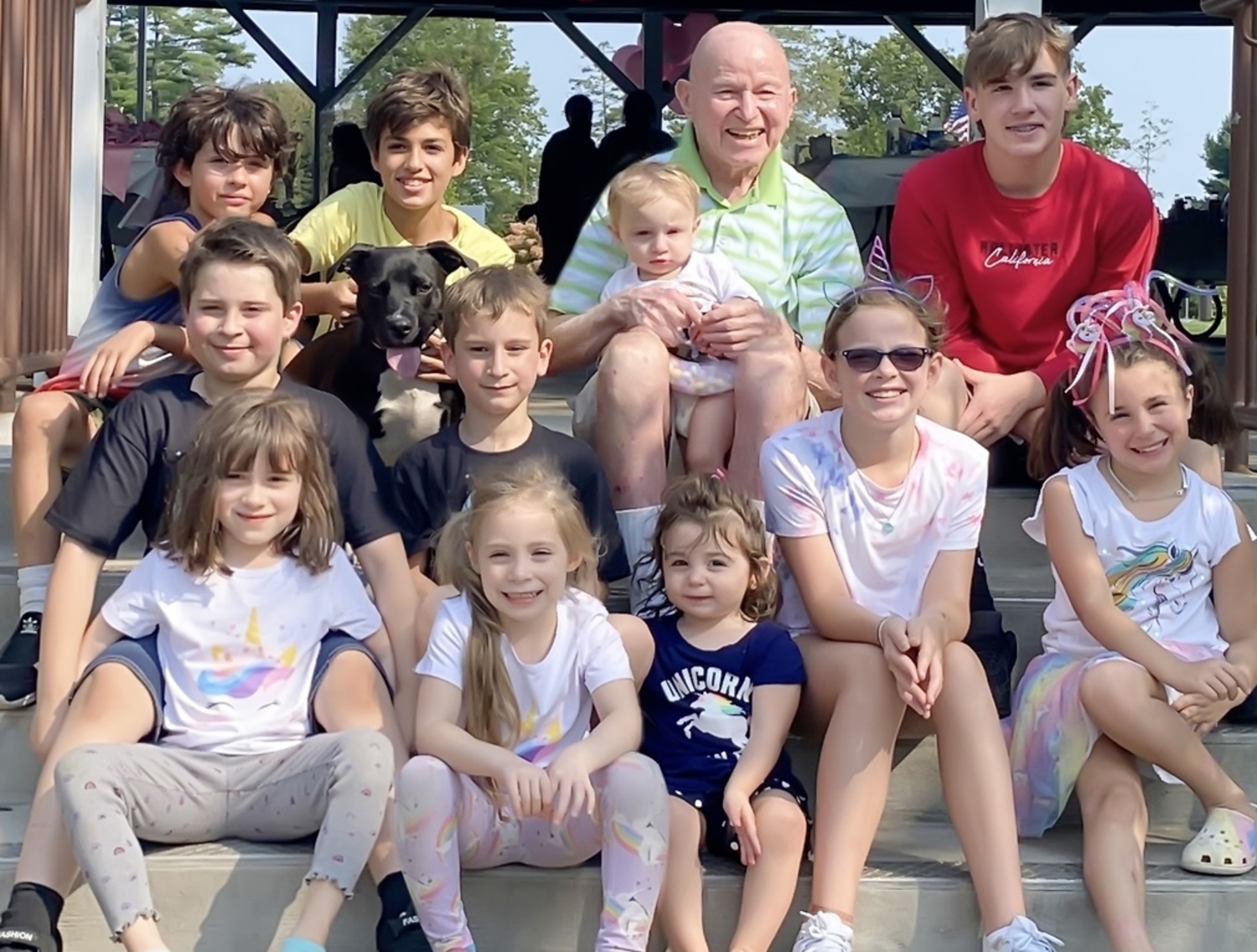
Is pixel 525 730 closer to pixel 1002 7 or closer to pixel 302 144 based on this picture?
pixel 1002 7

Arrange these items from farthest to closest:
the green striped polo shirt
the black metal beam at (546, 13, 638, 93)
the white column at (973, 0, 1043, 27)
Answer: the black metal beam at (546, 13, 638, 93) < the white column at (973, 0, 1043, 27) < the green striped polo shirt

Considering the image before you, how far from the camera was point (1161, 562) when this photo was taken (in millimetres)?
2945

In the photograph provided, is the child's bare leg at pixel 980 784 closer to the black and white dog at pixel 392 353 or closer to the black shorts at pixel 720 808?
the black shorts at pixel 720 808

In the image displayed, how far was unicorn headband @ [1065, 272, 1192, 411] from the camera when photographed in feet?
9.96

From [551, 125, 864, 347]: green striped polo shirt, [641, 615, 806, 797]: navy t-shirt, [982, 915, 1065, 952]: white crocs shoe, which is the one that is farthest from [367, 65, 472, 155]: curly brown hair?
[982, 915, 1065, 952]: white crocs shoe

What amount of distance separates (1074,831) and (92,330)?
7.70 feet

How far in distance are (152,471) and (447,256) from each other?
2.88ft

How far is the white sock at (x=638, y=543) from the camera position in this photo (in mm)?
3061

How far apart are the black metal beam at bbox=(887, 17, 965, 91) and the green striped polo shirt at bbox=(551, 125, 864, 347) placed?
366 inches

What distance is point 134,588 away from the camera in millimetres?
2797

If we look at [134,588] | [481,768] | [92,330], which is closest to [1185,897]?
[481,768]

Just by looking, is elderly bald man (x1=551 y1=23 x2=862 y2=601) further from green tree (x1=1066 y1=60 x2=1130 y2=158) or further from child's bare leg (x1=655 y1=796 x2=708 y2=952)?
green tree (x1=1066 y1=60 x2=1130 y2=158)

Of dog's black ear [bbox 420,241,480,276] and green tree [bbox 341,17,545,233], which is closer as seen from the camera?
dog's black ear [bbox 420,241,480,276]

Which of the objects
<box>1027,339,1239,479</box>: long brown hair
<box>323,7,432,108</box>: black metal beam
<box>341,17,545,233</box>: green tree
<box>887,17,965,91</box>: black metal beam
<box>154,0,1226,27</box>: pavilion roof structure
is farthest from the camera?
<box>341,17,545,233</box>: green tree
